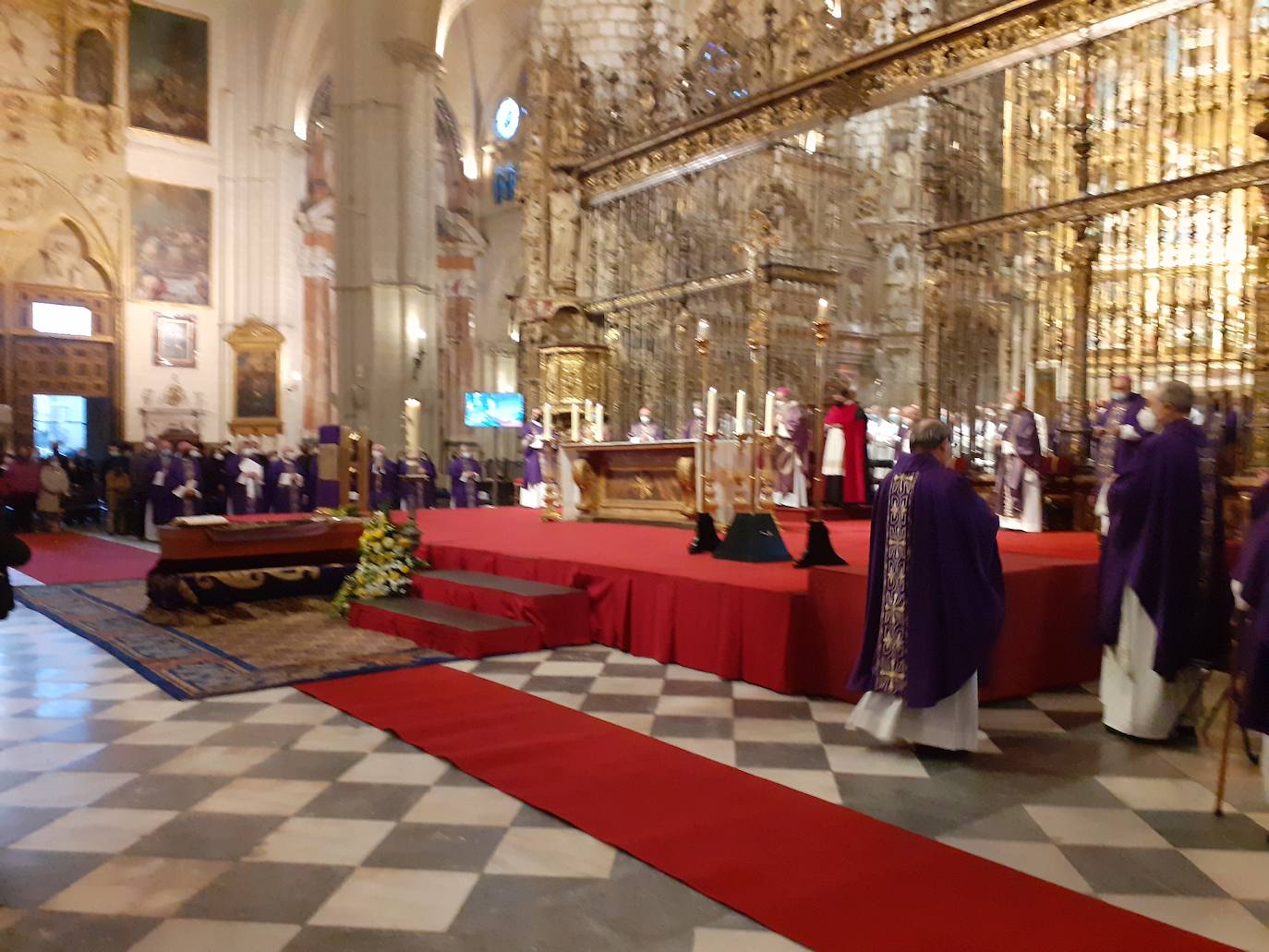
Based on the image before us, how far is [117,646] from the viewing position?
6.59 metres

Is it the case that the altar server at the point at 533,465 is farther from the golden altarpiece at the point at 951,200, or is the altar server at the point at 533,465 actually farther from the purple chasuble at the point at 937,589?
the purple chasuble at the point at 937,589

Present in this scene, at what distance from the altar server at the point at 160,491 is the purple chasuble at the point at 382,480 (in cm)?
293

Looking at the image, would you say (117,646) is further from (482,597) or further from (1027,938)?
(1027,938)

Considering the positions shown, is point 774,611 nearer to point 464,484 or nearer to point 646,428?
point 646,428

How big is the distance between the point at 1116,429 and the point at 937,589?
14.7 feet

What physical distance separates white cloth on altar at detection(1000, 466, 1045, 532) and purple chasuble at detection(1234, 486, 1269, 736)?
638cm

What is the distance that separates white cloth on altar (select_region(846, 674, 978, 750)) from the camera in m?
4.26

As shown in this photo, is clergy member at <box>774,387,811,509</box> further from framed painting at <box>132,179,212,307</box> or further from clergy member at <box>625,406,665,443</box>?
framed painting at <box>132,179,212,307</box>

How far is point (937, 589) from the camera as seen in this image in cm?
422

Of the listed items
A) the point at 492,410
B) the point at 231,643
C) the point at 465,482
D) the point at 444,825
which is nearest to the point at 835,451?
the point at 231,643

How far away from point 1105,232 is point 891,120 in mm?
6655

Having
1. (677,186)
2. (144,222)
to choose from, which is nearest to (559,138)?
(677,186)

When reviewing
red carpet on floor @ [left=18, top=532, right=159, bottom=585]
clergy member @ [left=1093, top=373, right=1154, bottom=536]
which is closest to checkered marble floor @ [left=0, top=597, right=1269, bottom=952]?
clergy member @ [left=1093, top=373, right=1154, bottom=536]

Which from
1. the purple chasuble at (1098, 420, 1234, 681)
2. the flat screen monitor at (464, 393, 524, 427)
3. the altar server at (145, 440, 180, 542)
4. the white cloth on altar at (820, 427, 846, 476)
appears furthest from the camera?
the flat screen monitor at (464, 393, 524, 427)
